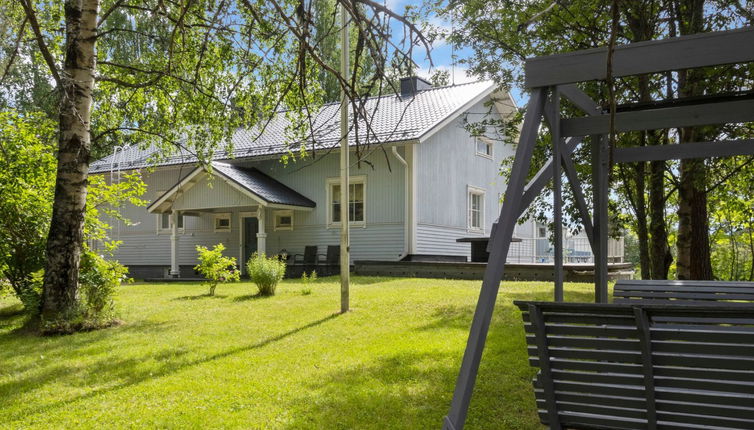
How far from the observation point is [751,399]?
256 centimetres

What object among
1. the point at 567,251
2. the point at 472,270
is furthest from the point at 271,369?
the point at 567,251

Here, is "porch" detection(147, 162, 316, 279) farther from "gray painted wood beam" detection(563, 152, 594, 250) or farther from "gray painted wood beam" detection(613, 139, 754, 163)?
"gray painted wood beam" detection(563, 152, 594, 250)

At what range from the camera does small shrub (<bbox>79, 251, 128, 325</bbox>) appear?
28.6ft

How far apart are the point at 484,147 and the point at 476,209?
2.42 m

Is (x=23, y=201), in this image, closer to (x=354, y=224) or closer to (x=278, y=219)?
(x=354, y=224)

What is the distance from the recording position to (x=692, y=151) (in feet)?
15.8

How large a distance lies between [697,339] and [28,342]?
7.97m

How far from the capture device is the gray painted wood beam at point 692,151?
4.66 meters

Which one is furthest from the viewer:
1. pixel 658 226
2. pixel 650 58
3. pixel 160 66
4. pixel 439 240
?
pixel 439 240

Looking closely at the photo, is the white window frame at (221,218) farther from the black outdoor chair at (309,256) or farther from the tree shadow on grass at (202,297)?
the tree shadow on grass at (202,297)

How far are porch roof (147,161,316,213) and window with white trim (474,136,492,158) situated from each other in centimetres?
639

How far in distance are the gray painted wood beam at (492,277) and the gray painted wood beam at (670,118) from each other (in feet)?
2.68

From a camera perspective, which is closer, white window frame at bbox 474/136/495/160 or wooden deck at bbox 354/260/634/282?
wooden deck at bbox 354/260/634/282

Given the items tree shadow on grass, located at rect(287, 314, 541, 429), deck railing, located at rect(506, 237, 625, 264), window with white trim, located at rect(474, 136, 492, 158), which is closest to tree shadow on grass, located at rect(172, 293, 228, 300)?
tree shadow on grass, located at rect(287, 314, 541, 429)
